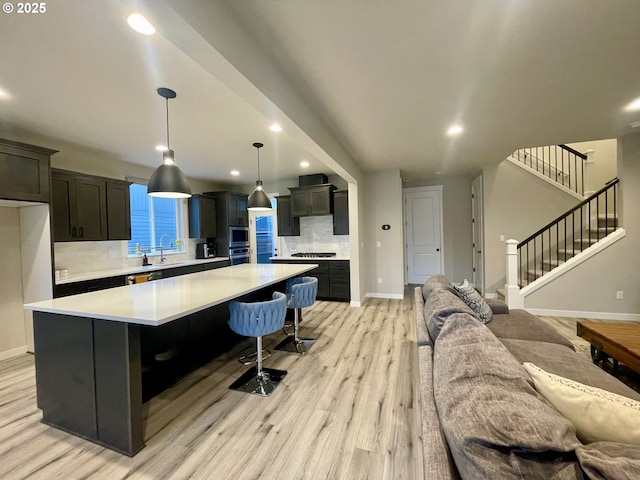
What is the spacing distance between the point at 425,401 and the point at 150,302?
1.89 meters

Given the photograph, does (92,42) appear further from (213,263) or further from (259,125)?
(213,263)

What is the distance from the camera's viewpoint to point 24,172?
2945 mm

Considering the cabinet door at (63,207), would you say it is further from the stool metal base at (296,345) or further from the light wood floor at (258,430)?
the stool metal base at (296,345)

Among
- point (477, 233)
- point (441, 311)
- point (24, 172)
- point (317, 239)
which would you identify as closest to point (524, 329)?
point (441, 311)

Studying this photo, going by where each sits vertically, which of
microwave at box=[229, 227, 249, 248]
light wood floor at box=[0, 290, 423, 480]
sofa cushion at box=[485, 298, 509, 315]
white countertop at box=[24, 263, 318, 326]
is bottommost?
light wood floor at box=[0, 290, 423, 480]

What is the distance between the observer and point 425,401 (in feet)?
3.79

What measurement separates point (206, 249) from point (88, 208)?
234cm

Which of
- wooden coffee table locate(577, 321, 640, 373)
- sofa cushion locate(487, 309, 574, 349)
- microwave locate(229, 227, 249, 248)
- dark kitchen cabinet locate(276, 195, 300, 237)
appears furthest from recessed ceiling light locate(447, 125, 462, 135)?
microwave locate(229, 227, 249, 248)

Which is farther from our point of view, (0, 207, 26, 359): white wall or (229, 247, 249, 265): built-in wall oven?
(229, 247, 249, 265): built-in wall oven

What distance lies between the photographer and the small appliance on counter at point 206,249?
232 inches

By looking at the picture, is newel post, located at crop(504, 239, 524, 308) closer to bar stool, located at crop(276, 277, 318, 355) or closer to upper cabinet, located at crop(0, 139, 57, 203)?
bar stool, located at crop(276, 277, 318, 355)

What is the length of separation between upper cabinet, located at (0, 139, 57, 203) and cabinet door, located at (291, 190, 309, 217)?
12.0 ft

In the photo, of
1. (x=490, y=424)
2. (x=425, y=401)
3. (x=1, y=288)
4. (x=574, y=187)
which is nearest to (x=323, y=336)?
(x=425, y=401)

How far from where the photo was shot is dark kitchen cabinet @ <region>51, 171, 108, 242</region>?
3.45 meters
